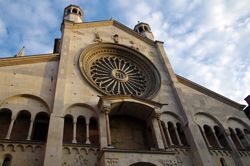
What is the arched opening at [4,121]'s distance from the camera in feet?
33.6

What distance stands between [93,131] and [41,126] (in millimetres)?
2884

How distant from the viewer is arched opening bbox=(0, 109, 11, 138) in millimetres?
10231

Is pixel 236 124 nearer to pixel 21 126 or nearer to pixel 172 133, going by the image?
pixel 172 133

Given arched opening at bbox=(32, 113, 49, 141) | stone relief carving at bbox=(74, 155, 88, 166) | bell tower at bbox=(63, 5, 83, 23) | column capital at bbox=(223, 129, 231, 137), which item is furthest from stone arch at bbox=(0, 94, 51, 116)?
column capital at bbox=(223, 129, 231, 137)

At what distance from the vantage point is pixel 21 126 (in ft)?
35.4

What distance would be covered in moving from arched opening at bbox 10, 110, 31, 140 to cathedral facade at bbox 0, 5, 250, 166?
0.04 metres

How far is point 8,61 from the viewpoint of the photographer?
12344mm

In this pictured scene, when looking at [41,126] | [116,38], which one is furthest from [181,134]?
[116,38]

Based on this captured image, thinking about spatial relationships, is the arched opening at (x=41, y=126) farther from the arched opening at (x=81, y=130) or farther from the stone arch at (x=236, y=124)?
the stone arch at (x=236, y=124)

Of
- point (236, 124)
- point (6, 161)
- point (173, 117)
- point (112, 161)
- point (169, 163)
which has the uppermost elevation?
point (173, 117)

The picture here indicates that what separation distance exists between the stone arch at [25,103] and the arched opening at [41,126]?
0.39 metres

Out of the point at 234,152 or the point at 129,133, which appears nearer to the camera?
the point at 129,133

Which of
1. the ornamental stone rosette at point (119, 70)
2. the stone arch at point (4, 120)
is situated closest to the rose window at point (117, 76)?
Result: the ornamental stone rosette at point (119, 70)

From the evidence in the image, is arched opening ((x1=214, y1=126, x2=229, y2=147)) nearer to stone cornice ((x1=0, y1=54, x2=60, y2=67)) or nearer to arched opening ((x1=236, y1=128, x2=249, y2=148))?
arched opening ((x1=236, y1=128, x2=249, y2=148))
